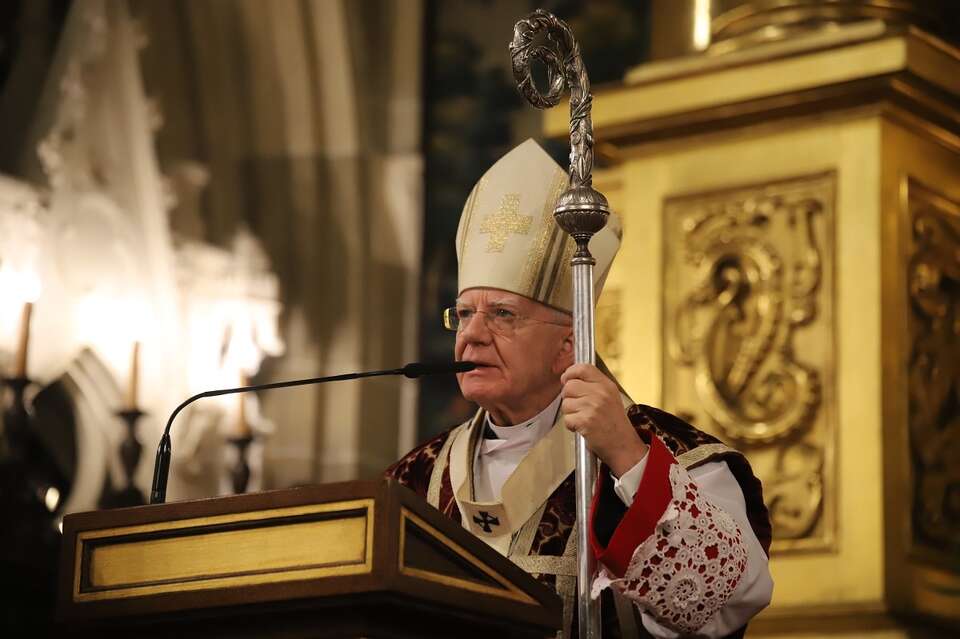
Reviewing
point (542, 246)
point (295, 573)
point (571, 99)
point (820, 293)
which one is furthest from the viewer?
point (820, 293)

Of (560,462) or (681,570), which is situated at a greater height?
(560,462)

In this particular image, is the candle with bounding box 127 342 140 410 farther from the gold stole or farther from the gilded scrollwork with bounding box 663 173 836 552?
the gold stole

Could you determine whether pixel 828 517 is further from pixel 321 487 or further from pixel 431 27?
pixel 431 27

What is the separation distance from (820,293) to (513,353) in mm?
2353

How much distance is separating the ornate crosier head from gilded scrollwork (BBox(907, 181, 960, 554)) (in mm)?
2697

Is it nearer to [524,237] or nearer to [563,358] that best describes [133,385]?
[524,237]

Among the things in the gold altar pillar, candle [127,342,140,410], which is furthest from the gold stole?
candle [127,342,140,410]

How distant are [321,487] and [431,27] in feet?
24.7

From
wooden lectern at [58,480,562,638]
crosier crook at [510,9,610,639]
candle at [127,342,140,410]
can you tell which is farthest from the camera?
candle at [127,342,140,410]

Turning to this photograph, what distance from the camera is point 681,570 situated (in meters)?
2.96

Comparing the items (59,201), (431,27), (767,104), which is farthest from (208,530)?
(431,27)

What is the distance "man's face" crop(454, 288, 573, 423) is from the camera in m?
3.57

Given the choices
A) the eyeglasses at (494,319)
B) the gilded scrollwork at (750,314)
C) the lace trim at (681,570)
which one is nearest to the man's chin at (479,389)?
the eyeglasses at (494,319)

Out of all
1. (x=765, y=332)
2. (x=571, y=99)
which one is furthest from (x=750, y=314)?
(x=571, y=99)
